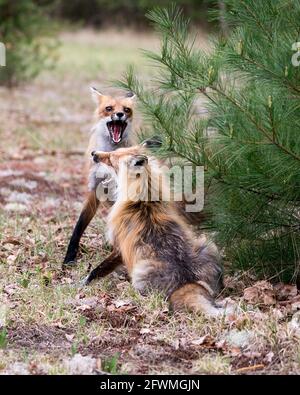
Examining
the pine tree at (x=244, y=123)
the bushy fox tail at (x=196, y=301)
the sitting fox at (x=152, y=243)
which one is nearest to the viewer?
the pine tree at (x=244, y=123)

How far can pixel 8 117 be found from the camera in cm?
1600

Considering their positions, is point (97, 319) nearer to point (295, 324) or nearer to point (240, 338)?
point (240, 338)

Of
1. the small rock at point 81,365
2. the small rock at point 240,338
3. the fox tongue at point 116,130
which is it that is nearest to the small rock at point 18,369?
the small rock at point 81,365

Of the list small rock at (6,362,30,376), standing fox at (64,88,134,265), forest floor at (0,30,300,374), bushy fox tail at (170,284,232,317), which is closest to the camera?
small rock at (6,362,30,376)

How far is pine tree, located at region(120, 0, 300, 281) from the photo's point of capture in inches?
226

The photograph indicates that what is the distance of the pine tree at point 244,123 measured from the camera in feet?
18.8

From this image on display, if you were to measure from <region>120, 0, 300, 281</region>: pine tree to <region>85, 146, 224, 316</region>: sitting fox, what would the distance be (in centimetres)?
25

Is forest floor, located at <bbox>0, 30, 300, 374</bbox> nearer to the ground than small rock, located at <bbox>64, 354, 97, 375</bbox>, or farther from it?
farther from it

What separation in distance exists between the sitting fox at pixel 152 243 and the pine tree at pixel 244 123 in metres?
0.25

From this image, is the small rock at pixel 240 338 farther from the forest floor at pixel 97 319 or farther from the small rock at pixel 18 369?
the small rock at pixel 18 369

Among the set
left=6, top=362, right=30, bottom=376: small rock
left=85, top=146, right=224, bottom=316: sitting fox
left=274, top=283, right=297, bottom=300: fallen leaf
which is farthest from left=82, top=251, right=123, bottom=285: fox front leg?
left=6, top=362, right=30, bottom=376: small rock

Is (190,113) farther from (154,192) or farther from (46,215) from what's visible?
(46,215)

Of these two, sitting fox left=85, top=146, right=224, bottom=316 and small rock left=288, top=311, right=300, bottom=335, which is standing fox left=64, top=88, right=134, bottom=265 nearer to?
sitting fox left=85, top=146, right=224, bottom=316

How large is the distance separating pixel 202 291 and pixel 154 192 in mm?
1019
